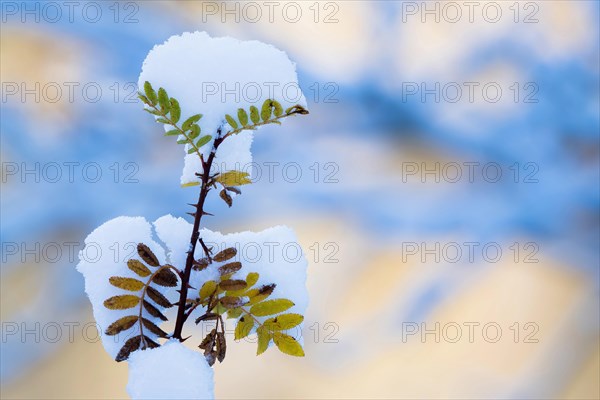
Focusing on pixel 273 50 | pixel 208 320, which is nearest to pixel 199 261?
pixel 208 320

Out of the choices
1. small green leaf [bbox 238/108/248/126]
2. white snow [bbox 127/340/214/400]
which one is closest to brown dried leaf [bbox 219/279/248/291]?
white snow [bbox 127/340/214/400]

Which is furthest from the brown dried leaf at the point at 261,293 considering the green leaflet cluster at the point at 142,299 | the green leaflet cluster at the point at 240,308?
the green leaflet cluster at the point at 142,299

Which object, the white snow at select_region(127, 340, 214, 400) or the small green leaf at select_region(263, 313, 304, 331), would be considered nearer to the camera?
the white snow at select_region(127, 340, 214, 400)

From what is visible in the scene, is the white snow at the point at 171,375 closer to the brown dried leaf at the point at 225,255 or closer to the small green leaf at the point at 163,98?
the brown dried leaf at the point at 225,255

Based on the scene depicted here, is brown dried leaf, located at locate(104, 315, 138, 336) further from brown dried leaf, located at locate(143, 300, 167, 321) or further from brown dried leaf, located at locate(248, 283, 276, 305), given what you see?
brown dried leaf, located at locate(248, 283, 276, 305)

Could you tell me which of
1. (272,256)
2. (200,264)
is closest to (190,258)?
(200,264)

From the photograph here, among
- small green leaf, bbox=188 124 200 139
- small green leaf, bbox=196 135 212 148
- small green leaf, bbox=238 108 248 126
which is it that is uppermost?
small green leaf, bbox=238 108 248 126
